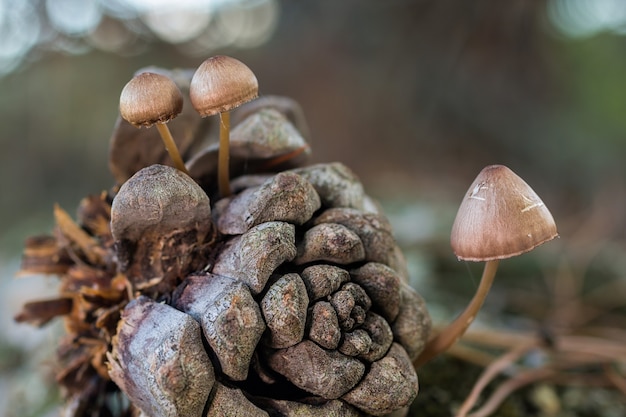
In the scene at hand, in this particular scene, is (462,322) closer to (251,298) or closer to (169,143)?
(251,298)

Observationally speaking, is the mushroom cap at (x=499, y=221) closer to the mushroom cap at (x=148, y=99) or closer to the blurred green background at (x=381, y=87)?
the mushroom cap at (x=148, y=99)

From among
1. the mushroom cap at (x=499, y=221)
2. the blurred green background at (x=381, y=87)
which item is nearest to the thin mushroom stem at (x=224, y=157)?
the mushroom cap at (x=499, y=221)

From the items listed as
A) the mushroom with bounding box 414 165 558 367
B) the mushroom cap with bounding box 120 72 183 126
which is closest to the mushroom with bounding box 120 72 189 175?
the mushroom cap with bounding box 120 72 183 126

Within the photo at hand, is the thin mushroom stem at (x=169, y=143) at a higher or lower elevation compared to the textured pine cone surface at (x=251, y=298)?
higher

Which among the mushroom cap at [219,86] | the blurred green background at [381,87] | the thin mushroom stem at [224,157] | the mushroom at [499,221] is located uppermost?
the blurred green background at [381,87]

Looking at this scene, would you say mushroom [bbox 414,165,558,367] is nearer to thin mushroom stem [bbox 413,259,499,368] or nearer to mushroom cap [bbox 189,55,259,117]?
thin mushroom stem [bbox 413,259,499,368]

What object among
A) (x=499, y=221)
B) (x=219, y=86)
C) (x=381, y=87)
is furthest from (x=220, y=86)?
(x=381, y=87)

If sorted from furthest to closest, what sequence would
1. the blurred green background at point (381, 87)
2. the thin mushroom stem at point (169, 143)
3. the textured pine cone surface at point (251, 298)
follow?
the blurred green background at point (381, 87) < the thin mushroom stem at point (169, 143) < the textured pine cone surface at point (251, 298)

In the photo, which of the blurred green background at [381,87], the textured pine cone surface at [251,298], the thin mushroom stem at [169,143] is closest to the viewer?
the textured pine cone surface at [251,298]

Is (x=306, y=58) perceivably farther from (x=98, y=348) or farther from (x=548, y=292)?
(x=98, y=348)
